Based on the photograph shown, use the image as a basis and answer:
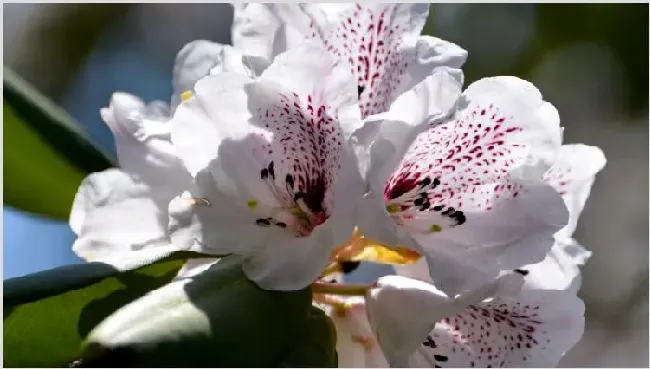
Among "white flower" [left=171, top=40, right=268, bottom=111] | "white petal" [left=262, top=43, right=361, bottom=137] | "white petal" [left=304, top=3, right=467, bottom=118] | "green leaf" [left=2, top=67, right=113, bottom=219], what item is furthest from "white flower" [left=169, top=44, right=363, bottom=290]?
"green leaf" [left=2, top=67, right=113, bottom=219]

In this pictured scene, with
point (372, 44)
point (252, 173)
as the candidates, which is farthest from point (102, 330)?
point (372, 44)

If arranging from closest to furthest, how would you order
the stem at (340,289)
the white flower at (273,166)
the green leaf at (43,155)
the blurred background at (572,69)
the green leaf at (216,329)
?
the green leaf at (216,329) → the white flower at (273,166) → the stem at (340,289) → the green leaf at (43,155) → the blurred background at (572,69)

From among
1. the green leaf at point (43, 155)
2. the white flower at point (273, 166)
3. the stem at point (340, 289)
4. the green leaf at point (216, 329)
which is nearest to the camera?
the green leaf at point (216, 329)

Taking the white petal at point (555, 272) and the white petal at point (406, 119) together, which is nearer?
the white petal at point (406, 119)

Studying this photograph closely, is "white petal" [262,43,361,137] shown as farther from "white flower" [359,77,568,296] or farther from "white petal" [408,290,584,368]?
"white petal" [408,290,584,368]

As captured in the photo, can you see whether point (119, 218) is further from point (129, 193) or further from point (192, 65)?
point (192, 65)

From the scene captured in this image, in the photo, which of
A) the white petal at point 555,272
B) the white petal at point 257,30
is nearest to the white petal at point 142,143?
the white petal at point 257,30

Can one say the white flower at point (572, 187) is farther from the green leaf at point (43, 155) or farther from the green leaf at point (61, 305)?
the green leaf at point (43, 155)

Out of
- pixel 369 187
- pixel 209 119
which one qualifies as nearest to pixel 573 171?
pixel 369 187
